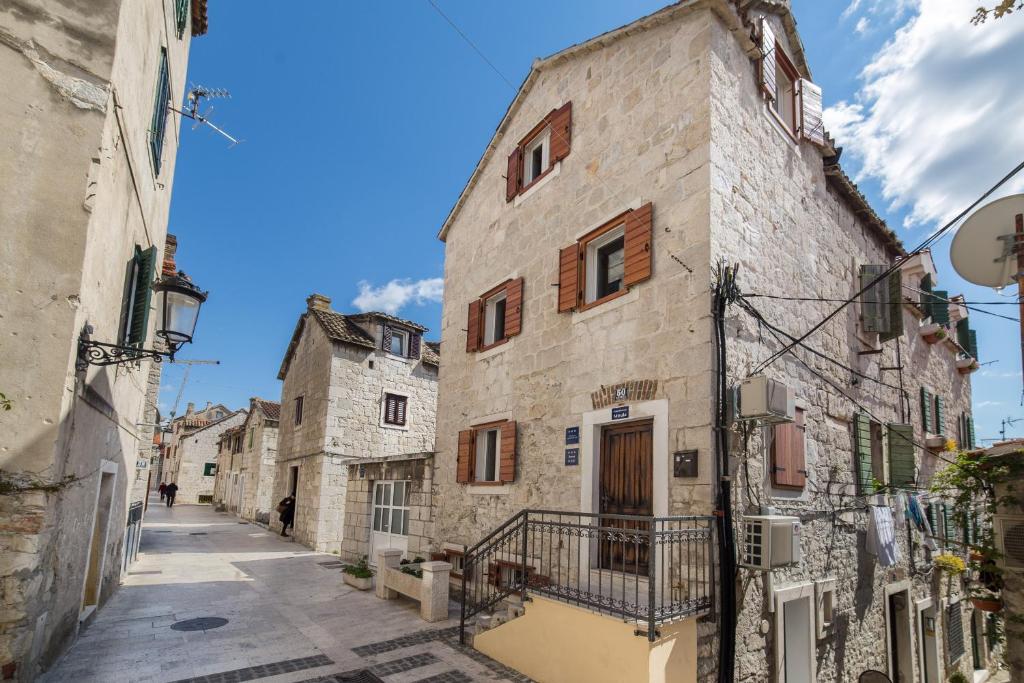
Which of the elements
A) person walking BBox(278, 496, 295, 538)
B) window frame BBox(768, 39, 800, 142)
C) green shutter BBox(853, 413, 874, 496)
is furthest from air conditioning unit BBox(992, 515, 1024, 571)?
person walking BBox(278, 496, 295, 538)

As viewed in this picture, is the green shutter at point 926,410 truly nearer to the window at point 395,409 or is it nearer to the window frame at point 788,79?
the window frame at point 788,79

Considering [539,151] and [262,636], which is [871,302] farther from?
[262,636]

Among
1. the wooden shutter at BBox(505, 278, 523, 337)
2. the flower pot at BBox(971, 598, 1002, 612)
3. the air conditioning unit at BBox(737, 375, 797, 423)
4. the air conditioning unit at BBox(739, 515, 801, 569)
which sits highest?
the wooden shutter at BBox(505, 278, 523, 337)

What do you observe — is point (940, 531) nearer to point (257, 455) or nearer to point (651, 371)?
point (651, 371)

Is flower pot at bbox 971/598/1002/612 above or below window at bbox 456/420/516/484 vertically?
below

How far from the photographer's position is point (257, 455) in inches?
1006

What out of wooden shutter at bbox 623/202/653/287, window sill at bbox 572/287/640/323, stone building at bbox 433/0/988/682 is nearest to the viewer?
stone building at bbox 433/0/988/682

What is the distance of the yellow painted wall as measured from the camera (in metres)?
5.27

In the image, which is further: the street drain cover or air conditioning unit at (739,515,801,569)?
the street drain cover

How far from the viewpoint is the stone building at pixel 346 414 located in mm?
16578

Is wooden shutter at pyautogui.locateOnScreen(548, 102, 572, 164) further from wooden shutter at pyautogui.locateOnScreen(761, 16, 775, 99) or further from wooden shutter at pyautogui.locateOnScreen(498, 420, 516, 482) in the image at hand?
wooden shutter at pyautogui.locateOnScreen(498, 420, 516, 482)

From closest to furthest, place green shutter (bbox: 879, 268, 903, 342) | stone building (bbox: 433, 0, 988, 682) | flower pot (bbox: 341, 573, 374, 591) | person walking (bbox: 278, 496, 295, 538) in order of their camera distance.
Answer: stone building (bbox: 433, 0, 988, 682) → green shutter (bbox: 879, 268, 903, 342) → flower pot (bbox: 341, 573, 374, 591) → person walking (bbox: 278, 496, 295, 538)

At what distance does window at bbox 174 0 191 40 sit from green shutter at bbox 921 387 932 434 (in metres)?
15.0

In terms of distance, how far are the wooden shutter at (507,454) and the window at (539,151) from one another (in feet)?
14.1
